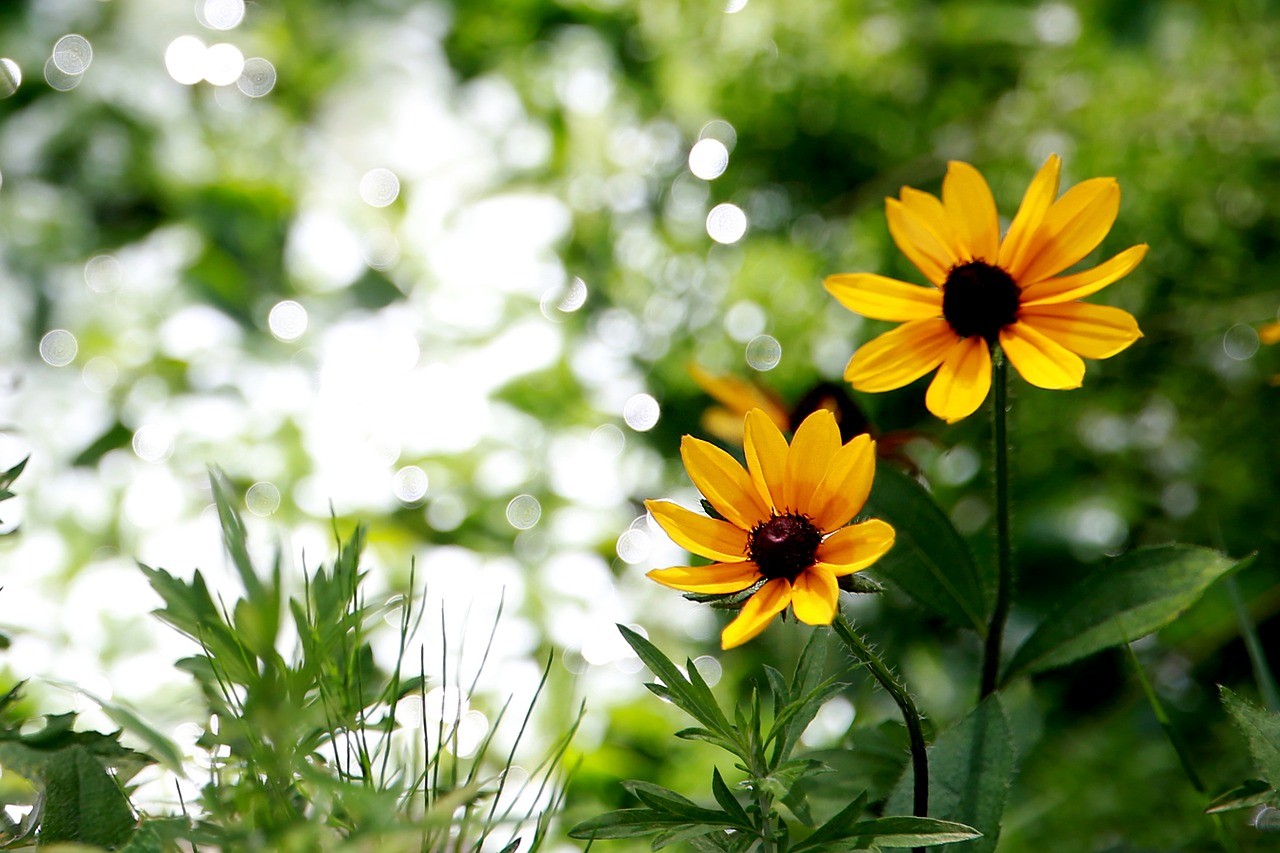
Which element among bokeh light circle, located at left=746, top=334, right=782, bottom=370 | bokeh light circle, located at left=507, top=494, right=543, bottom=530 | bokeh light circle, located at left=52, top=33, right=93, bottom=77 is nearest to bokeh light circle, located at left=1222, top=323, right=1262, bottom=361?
bokeh light circle, located at left=746, top=334, right=782, bottom=370

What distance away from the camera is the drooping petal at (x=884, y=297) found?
38cm

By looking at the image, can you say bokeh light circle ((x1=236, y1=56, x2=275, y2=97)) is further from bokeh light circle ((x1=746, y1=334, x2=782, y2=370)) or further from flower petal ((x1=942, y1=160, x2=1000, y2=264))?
flower petal ((x1=942, y1=160, x2=1000, y2=264))

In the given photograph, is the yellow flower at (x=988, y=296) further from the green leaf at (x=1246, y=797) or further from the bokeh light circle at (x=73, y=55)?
the bokeh light circle at (x=73, y=55)

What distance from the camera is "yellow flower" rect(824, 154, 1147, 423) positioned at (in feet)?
1.13

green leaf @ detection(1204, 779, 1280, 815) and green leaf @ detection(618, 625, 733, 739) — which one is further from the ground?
green leaf @ detection(618, 625, 733, 739)

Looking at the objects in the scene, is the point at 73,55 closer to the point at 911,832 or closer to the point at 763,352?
the point at 763,352

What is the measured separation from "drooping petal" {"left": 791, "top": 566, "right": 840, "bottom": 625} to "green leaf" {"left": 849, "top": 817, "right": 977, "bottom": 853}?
0.21 feet

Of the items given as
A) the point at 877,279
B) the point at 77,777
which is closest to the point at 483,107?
the point at 877,279

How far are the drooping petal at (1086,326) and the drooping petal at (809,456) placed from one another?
0.32ft

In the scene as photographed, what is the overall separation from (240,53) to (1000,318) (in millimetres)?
908

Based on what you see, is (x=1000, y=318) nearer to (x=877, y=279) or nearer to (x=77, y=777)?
(x=877, y=279)

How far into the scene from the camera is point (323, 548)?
2.50ft

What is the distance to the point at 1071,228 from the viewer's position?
0.36 m

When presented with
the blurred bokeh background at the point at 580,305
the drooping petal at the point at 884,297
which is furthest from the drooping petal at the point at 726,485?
the blurred bokeh background at the point at 580,305
